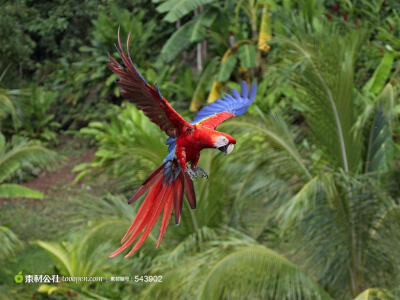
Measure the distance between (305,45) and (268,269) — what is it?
1.80m

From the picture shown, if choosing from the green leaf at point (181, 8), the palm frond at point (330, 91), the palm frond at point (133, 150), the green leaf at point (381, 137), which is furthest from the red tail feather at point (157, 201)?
the green leaf at point (181, 8)

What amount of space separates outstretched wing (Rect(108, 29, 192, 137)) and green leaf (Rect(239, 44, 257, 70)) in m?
6.43

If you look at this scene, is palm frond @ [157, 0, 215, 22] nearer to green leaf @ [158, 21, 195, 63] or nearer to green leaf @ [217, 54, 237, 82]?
green leaf @ [158, 21, 195, 63]

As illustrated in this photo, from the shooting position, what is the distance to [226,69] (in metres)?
7.78

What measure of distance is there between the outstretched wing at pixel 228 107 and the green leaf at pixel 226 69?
18.5ft

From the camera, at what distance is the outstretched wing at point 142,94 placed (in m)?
1.18

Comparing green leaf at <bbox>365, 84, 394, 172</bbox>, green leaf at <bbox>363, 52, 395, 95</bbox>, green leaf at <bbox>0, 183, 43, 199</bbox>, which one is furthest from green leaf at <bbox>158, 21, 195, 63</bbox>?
green leaf at <bbox>365, 84, 394, 172</bbox>

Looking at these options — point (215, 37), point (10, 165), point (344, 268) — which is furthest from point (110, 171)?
point (344, 268)

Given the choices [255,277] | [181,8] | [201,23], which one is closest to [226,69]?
[201,23]

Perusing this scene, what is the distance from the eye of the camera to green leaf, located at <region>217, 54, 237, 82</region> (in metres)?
7.68

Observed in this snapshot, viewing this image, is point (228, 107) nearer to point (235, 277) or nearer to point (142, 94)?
point (142, 94)

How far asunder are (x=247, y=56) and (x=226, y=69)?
365 mm

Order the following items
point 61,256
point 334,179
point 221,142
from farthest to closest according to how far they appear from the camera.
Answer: point 61,256, point 334,179, point 221,142

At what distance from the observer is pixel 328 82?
4.14 m
